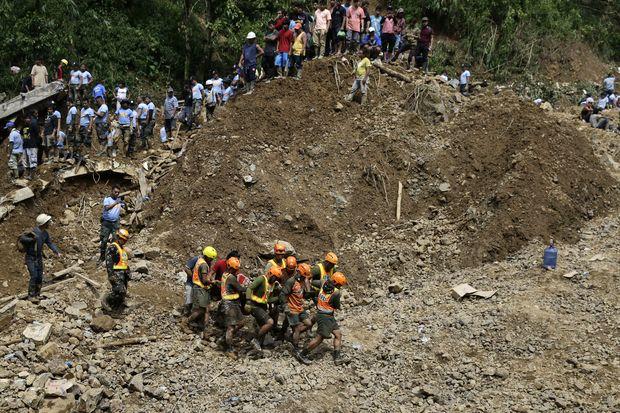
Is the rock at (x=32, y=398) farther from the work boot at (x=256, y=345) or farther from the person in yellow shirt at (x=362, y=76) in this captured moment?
the person in yellow shirt at (x=362, y=76)

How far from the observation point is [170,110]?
1738cm

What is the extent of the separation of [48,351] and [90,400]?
47.7 inches

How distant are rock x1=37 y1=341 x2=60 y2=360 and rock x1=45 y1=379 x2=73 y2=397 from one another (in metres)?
0.58

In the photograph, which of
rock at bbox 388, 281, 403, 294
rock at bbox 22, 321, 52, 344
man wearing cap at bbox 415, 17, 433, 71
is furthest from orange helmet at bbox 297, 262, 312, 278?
man wearing cap at bbox 415, 17, 433, 71

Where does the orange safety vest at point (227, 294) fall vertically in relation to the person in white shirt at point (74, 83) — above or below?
below

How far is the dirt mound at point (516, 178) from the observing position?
13.2m

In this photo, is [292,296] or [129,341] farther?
[129,341]

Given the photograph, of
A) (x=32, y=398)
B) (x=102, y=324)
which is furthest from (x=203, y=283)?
(x=32, y=398)

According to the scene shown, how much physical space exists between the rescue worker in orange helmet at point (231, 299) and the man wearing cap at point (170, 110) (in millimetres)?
7775

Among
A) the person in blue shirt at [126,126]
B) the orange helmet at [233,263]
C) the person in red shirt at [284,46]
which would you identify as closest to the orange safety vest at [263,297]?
the orange helmet at [233,263]

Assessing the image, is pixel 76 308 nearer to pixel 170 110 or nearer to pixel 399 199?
pixel 399 199

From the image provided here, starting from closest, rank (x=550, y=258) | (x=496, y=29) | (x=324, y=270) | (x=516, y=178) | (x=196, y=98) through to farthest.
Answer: (x=324, y=270) < (x=550, y=258) < (x=516, y=178) < (x=196, y=98) < (x=496, y=29)

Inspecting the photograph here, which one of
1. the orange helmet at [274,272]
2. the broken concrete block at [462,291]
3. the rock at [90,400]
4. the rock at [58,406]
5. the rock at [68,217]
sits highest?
the orange helmet at [274,272]

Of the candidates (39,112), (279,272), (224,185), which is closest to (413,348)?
(279,272)
